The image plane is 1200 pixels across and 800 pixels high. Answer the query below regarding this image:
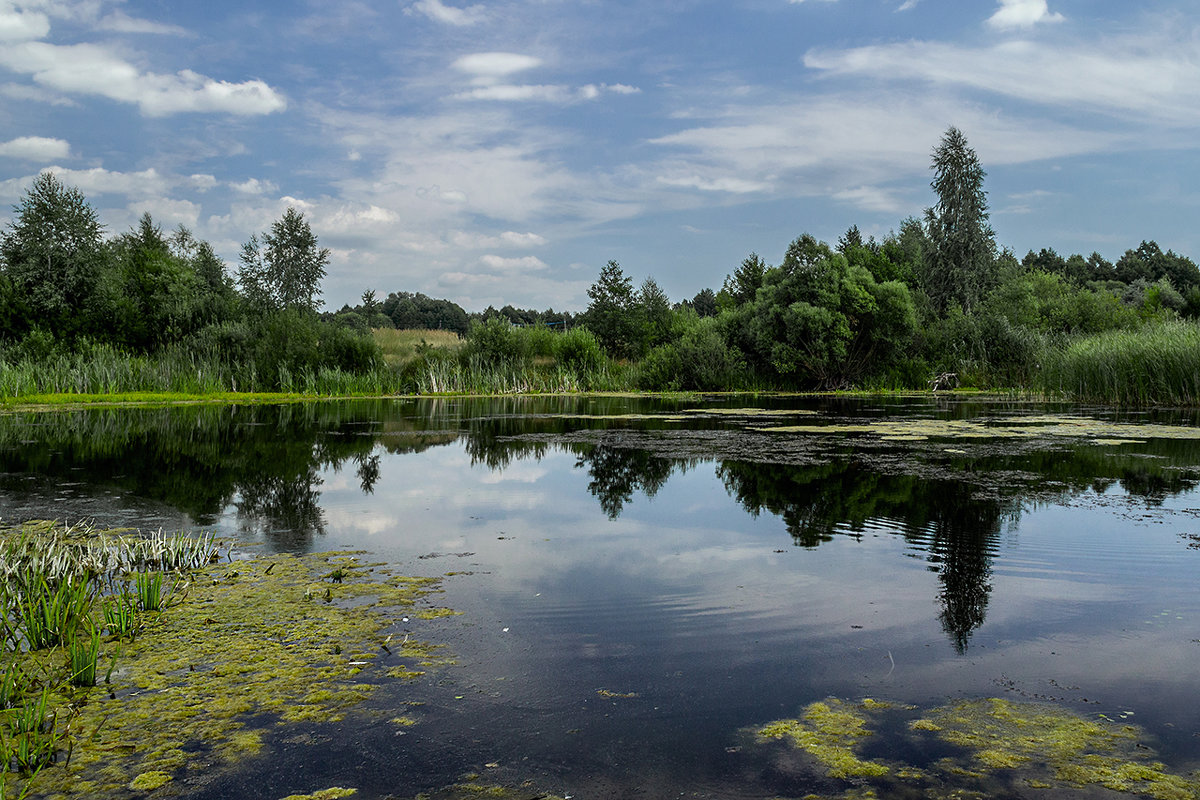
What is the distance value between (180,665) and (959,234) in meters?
51.1

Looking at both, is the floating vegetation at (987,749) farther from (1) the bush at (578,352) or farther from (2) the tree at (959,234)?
(2) the tree at (959,234)

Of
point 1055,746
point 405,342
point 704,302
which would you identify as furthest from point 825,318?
point 704,302

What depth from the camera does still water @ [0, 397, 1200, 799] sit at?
2.98 m

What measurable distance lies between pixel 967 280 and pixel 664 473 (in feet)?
140

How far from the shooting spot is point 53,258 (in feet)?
101

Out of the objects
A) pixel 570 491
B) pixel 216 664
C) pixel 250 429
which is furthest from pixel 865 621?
pixel 250 429

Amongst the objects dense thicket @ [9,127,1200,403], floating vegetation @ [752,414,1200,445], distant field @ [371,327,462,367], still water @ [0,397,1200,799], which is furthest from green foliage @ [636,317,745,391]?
still water @ [0,397,1200,799]

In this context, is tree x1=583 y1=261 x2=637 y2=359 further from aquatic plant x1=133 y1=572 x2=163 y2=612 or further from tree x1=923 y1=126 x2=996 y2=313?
aquatic plant x1=133 y1=572 x2=163 y2=612

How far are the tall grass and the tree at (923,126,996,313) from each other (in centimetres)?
2489

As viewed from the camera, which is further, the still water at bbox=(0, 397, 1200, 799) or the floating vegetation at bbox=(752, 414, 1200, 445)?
the floating vegetation at bbox=(752, 414, 1200, 445)

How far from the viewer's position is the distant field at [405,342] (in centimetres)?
3853

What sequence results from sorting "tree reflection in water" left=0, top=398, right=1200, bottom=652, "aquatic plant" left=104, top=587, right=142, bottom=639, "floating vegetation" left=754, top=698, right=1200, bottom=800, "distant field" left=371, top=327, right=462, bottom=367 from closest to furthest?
1. "floating vegetation" left=754, top=698, right=1200, bottom=800
2. "aquatic plant" left=104, top=587, right=142, bottom=639
3. "tree reflection in water" left=0, top=398, right=1200, bottom=652
4. "distant field" left=371, top=327, right=462, bottom=367

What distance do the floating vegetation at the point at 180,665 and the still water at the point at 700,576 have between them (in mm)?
244

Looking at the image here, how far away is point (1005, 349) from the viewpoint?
3291 centimetres
